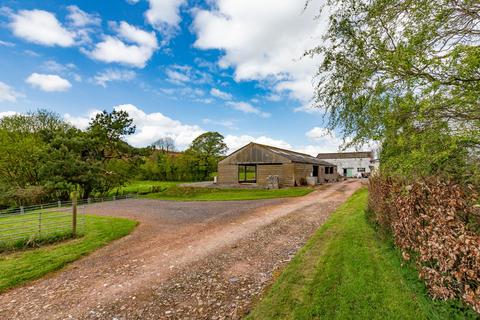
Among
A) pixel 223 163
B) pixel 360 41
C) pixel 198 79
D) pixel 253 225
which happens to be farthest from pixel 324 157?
pixel 360 41

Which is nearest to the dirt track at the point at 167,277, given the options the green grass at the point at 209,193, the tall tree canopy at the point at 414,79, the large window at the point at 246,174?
the tall tree canopy at the point at 414,79

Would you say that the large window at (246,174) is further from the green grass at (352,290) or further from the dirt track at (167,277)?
the green grass at (352,290)

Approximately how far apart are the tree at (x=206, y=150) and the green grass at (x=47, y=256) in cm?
3435

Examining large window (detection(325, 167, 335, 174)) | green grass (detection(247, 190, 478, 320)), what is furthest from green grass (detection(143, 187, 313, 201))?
large window (detection(325, 167, 335, 174))

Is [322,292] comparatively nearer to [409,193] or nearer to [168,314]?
[409,193]

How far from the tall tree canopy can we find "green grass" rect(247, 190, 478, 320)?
6.30ft

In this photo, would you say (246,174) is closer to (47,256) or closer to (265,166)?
(265,166)

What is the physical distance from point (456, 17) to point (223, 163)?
25.0m

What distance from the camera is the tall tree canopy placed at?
2732 mm

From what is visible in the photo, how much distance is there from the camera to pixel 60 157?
840 inches

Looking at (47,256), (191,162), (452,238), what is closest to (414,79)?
(452,238)

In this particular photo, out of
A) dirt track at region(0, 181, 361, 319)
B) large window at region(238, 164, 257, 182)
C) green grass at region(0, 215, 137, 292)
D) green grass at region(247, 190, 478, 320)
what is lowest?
green grass at region(0, 215, 137, 292)

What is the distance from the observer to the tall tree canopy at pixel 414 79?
273 centimetres

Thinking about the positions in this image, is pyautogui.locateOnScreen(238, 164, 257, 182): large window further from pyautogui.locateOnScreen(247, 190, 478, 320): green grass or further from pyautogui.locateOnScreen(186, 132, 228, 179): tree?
pyautogui.locateOnScreen(247, 190, 478, 320): green grass
